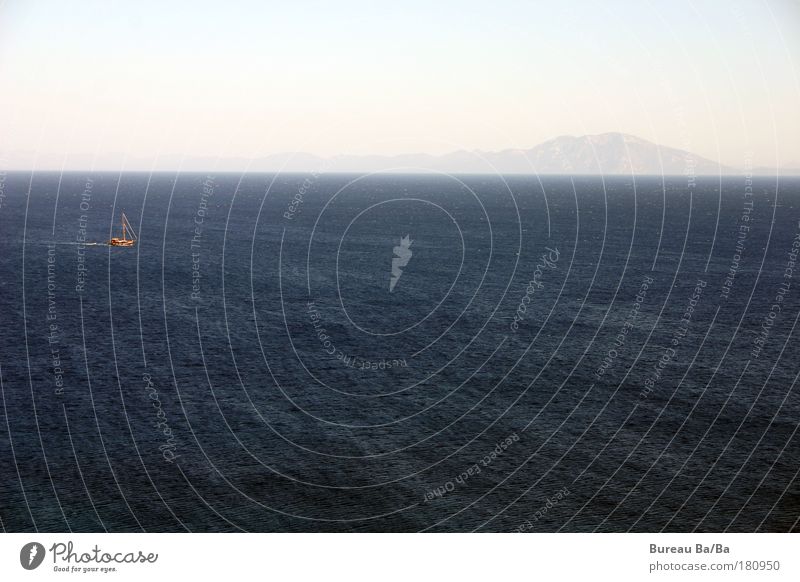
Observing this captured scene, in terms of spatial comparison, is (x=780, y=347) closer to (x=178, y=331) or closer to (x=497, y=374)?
(x=497, y=374)

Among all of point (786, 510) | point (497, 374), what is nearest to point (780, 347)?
point (497, 374)

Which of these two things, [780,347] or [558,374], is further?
[780,347]
